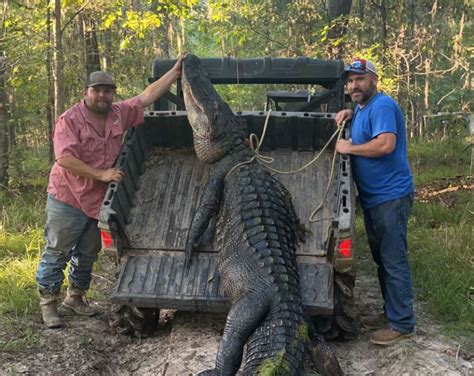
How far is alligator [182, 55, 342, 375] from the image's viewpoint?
9.90 feet

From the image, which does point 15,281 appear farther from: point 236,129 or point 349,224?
point 349,224

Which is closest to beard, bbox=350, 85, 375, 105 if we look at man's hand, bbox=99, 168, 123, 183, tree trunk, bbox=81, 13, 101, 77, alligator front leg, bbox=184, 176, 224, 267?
alligator front leg, bbox=184, 176, 224, 267

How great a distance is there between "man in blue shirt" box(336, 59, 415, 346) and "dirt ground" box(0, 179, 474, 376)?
19cm

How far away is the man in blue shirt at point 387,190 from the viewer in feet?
12.6

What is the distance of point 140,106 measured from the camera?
4.54 meters

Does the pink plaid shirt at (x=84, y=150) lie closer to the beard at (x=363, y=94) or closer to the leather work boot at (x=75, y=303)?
the leather work boot at (x=75, y=303)

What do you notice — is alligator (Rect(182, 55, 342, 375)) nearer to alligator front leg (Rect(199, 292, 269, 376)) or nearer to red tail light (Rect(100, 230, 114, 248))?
alligator front leg (Rect(199, 292, 269, 376))

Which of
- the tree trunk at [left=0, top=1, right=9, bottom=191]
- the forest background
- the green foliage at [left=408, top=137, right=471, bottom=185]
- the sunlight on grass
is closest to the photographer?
the sunlight on grass

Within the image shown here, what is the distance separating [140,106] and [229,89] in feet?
45.3

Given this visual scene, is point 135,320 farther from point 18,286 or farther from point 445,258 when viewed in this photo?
point 445,258

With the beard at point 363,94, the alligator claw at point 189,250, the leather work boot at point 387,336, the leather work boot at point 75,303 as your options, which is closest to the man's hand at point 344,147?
the beard at point 363,94

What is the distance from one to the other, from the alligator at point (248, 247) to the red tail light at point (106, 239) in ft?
1.93

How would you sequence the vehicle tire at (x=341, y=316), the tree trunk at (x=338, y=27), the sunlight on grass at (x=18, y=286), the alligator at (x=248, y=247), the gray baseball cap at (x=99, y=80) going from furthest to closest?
the tree trunk at (x=338, y=27)
the sunlight on grass at (x=18, y=286)
the gray baseball cap at (x=99, y=80)
the vehicle tire at (x=341, y=316)
the alligator at (x=248, y=247)

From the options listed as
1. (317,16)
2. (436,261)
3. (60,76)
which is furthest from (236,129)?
(317,16)
